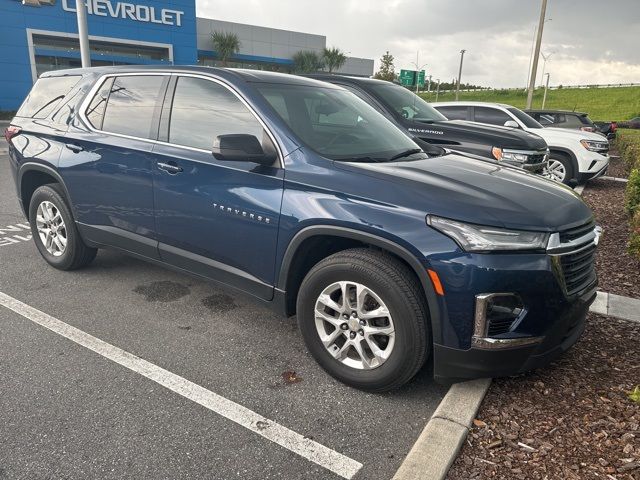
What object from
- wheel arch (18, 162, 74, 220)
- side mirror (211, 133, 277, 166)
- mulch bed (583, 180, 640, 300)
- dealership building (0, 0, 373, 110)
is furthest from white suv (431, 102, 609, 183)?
dealership building (0, 0, 373, 110)

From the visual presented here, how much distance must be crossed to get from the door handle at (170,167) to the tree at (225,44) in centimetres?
4285

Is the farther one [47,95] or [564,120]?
[564,120]

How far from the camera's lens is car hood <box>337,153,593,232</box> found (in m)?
2.53

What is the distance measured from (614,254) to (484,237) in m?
3.75

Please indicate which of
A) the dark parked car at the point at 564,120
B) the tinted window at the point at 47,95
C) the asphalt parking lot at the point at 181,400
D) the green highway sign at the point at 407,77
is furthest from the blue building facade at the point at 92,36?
the asphalt parking lot at the point at 181,400

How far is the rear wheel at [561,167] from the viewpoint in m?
10.2

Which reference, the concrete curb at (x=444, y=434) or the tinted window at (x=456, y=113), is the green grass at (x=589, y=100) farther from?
the concrete curb at (x=444, y=434)

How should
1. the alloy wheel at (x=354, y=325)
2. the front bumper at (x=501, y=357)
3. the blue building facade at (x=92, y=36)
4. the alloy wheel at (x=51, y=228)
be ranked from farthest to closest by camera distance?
the blue building facade at (x=92, y=36)
the alloy wheel at (x=51, y=228)
the alloy wheel at (x=354, y=325)
the front bumper at (x=501, y=357)

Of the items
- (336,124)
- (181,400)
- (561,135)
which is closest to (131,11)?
(561,135)

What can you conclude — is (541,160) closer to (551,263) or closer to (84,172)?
(551,263)

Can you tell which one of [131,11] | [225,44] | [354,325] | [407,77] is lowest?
[354,325]

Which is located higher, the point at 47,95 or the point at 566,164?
the point at 47,95

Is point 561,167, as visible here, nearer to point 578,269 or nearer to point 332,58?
point 578,269

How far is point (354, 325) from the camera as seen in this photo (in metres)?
2.83
